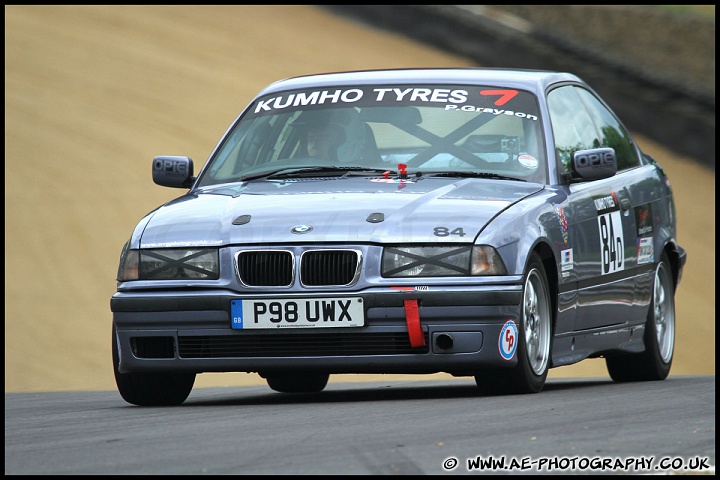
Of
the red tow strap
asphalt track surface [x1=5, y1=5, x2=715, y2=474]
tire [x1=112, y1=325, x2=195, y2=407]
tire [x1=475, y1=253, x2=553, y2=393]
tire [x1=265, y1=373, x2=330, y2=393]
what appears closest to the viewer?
asphalt track surface [x1=5, y1=5, x2=715, y2=474]

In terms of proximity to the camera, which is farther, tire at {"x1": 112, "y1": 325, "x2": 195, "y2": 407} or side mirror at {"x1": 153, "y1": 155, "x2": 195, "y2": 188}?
side mirror at {"x1": 153, "y1": 155, "x2": 195, "y2": 188}

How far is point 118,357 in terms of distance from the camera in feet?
25.4

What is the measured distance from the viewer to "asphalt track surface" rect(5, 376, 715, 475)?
5.18 m

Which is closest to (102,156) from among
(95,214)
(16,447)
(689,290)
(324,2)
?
(95,214)

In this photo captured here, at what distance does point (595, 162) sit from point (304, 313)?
1.99 metres

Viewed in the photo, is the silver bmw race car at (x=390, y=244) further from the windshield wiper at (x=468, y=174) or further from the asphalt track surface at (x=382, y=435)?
the asphalt track surface at (x=382, y=435)

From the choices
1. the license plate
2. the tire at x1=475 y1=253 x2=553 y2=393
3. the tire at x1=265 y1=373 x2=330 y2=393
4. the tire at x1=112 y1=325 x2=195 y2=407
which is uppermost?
the license plate

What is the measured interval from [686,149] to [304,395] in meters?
16.7

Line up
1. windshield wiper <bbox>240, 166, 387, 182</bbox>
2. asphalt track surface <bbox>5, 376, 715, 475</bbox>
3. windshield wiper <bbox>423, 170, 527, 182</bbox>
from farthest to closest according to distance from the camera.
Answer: windshield wiper <bbox>240, 166, 387, 182</bbox>, windshield wiper <bbox>423, 170, 527, 182</bbox>, asphalt track surface <bbox>5, 376, 715, 475</bbox>

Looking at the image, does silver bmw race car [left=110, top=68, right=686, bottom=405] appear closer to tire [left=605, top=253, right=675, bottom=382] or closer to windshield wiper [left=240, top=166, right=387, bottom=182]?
windshield wiper [left=240, top=166, right=387, bottom=182]

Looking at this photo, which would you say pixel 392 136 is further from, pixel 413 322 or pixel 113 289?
pixel 113 289

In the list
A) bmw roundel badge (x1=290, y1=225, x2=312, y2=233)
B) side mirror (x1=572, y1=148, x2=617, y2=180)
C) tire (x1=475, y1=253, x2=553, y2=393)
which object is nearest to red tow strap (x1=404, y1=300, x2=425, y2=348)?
tire (x1=475, y1=253, x2=553, y2=393)

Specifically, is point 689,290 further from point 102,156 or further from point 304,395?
point 304,395

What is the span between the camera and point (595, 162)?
8.38 metres
